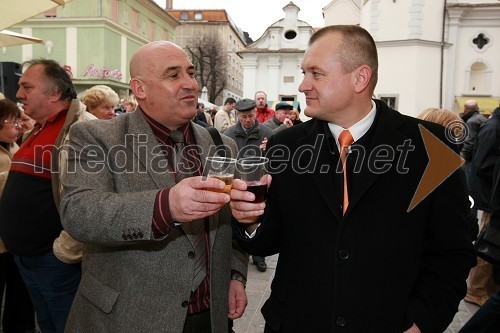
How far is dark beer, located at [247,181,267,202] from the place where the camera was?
1637 mm

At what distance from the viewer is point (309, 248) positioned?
193 centimetres

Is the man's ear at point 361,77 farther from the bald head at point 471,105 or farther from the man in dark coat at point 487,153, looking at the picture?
the bald head at point 471,105

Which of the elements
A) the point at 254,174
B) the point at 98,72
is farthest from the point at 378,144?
the point at 98,72

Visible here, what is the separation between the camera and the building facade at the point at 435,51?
24609 millimetres

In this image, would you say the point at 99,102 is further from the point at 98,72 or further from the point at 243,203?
the point at 98,72

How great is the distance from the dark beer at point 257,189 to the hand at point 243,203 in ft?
0.07

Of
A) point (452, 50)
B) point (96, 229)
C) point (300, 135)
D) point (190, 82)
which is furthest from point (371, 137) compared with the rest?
point (452, 50)

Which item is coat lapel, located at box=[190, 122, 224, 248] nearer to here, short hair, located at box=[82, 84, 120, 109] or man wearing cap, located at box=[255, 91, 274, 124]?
short hair, located at box=[82, 84, 120, 109]

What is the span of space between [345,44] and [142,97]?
119 cm

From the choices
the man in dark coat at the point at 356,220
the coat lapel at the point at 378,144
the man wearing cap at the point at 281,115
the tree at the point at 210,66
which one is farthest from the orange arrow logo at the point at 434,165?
the tree at the point at 210,66

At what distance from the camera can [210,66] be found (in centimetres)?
5850

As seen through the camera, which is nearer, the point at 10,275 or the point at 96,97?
the point at 10,275

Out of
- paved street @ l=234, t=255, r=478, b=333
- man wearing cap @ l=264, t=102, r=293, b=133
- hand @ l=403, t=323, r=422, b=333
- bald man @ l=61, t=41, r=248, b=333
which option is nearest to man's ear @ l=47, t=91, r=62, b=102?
bald man @ l=61, t=41, r=248, b=333

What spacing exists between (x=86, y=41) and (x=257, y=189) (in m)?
35.5
